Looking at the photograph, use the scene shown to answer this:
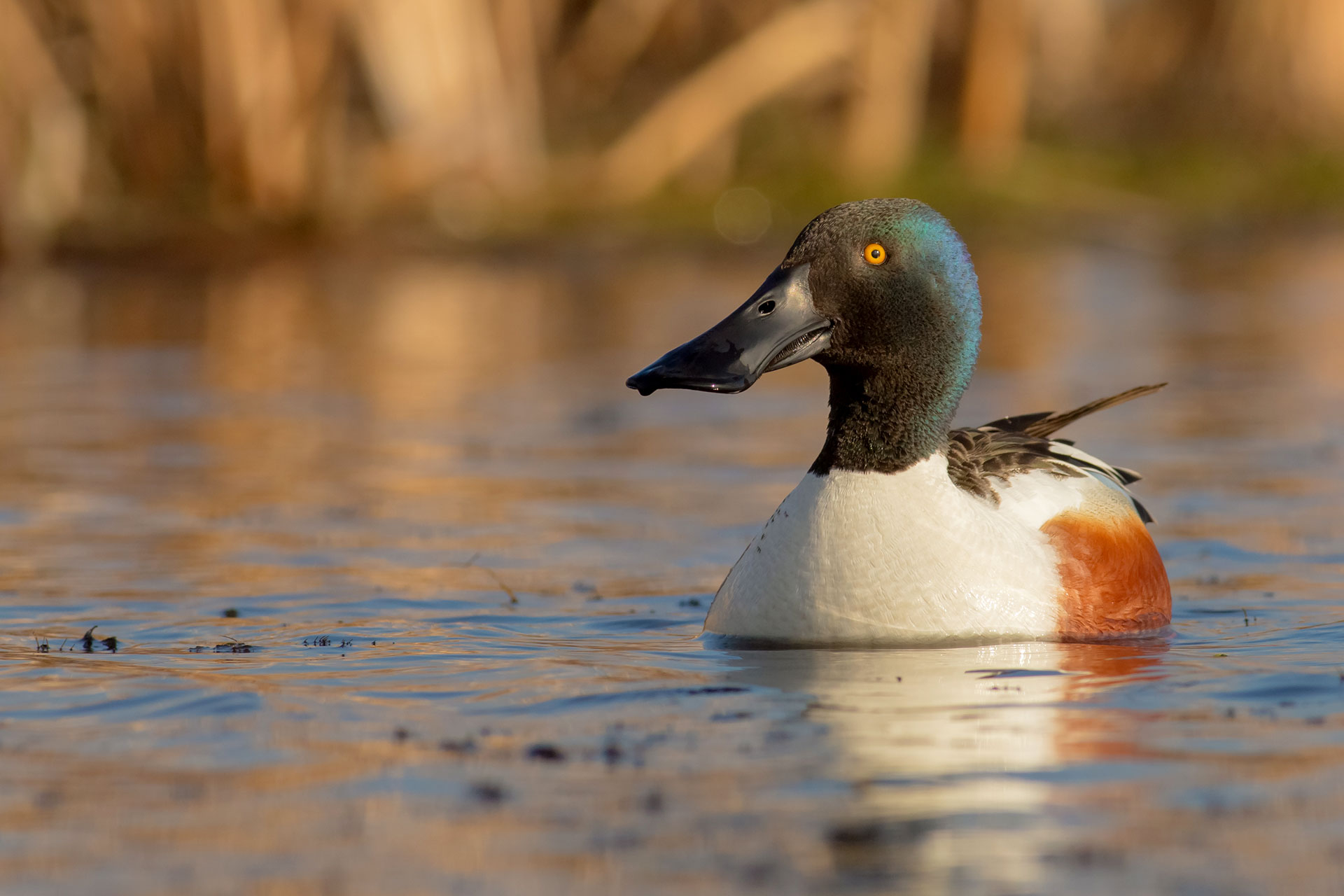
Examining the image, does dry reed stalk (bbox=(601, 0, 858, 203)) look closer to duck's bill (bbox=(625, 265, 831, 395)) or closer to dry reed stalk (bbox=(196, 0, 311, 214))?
dry reed stalk (bbox=(196, 0, 311, 214))

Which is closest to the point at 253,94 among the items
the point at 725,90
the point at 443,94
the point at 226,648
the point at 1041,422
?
the point at 443,94

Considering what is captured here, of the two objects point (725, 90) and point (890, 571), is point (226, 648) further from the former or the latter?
point (725, 90)

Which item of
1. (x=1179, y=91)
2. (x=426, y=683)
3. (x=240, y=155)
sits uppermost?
(x=1179, y=91)

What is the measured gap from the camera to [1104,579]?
5.23m

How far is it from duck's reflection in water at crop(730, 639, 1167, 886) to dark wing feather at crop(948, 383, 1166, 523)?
494 millimetres

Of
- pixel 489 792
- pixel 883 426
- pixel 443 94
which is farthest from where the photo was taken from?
pixel 443 94

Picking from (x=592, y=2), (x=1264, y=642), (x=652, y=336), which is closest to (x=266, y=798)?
(x=1264, y=642)

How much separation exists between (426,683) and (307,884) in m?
1.47

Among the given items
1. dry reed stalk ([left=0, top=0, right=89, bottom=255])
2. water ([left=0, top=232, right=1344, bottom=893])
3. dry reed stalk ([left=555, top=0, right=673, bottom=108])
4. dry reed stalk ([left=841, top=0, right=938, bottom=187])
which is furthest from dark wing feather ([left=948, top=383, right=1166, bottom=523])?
dry reed stalk ([left=555, top=0, right=673, bottom=108])

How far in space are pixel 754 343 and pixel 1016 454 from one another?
3.01ft

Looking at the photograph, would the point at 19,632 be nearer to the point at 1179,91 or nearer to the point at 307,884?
the point at 307,884

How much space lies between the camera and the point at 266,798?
373 cm

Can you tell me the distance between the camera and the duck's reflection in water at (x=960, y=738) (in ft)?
11.1

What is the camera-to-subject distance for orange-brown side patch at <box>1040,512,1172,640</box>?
16.9 ft
